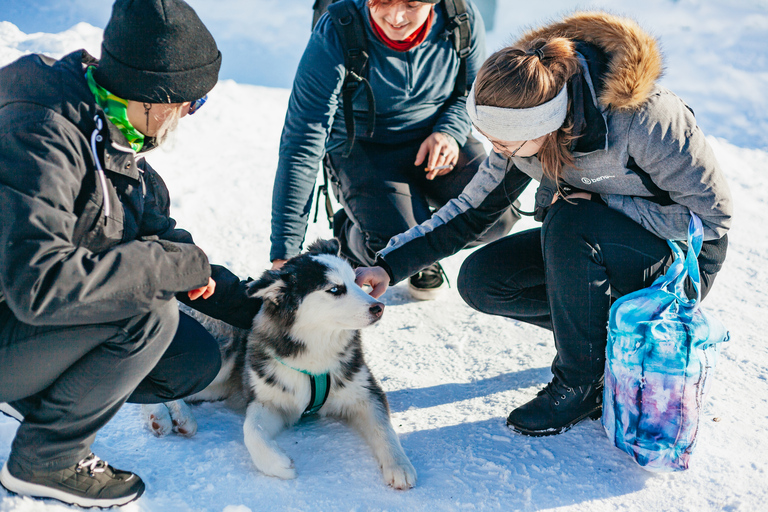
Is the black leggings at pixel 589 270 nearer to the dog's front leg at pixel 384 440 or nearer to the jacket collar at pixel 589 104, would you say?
the jacket collar at pixel 589 104

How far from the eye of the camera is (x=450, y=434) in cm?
239

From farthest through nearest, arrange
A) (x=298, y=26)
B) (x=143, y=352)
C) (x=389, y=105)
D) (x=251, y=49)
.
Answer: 1. (x=298, y=26)
2. (x=251, y=49)
3. (x=389, y=105)
4. (x=143, y=352)

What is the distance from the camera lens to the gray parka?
2055mm

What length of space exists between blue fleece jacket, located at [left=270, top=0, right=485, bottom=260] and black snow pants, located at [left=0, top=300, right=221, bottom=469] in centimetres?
122

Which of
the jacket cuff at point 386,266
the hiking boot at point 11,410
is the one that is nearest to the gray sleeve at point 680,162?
the jacket cuff at point 386,266

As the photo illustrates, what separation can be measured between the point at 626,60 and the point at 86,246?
1909mm

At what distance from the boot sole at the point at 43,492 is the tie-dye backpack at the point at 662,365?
1775 millimetres

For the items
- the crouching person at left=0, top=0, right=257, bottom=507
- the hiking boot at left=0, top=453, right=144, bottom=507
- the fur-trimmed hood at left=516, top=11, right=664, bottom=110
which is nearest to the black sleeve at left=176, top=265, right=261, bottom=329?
the crouching person at left=0, top=0, right=257, bottom=507

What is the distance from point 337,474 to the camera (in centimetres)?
214

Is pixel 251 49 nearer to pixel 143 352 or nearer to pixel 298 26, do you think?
pixel 298 26

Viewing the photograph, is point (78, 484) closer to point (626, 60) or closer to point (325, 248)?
point (325, 248)

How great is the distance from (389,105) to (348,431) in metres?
1.83

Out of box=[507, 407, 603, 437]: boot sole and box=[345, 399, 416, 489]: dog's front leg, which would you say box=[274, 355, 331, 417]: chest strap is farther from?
box=[507, 407, 603, 437]: boot sole

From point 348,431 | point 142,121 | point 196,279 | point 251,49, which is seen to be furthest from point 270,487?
point 251,49
